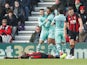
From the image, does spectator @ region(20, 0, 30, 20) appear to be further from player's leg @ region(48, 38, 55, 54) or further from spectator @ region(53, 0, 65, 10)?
player's leg @ region(48, 38, 55, 54)

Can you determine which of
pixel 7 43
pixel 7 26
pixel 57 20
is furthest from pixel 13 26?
pixel 57 20

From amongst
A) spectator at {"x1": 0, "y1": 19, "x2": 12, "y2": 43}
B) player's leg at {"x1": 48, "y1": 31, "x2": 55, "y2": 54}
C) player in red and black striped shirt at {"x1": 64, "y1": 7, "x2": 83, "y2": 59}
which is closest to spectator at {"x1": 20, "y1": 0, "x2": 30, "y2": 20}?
spectator at {"x1": 0, "y1": 19, "x2": 12, "y2": 43}

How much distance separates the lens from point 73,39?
1666cm

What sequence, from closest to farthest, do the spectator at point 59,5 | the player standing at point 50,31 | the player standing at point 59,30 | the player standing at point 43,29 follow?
the player standing at point 59,30 → the player standing at point 50,31 → the player standing at point 43,29 → the spectator at point 59,5

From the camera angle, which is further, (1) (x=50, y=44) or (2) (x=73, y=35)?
(1) (x=50, y=44)

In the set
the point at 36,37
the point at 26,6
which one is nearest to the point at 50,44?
the point at 36,37

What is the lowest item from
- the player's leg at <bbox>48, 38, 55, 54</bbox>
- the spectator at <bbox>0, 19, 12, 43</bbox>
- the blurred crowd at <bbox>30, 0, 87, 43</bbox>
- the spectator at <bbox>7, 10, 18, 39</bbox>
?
the player's leg at <bbox>48, 38, 55, 54</bbox>

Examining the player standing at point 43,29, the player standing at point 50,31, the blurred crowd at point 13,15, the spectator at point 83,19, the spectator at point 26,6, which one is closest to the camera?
the spectator at point 83,19

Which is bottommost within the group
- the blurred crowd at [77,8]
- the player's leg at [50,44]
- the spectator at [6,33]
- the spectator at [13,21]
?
the player's leg at [50,44]

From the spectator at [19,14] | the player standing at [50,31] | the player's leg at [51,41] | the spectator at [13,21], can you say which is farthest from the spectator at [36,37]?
the spectator at [19,14]

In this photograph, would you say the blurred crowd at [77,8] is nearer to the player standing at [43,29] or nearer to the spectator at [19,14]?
the player standing at [43,29]

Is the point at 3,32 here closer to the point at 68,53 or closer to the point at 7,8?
the point at 7,8

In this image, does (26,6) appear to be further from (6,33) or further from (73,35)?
(73,35)

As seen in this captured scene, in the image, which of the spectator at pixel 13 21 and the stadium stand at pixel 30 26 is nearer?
the spectator at pixel 13 21
